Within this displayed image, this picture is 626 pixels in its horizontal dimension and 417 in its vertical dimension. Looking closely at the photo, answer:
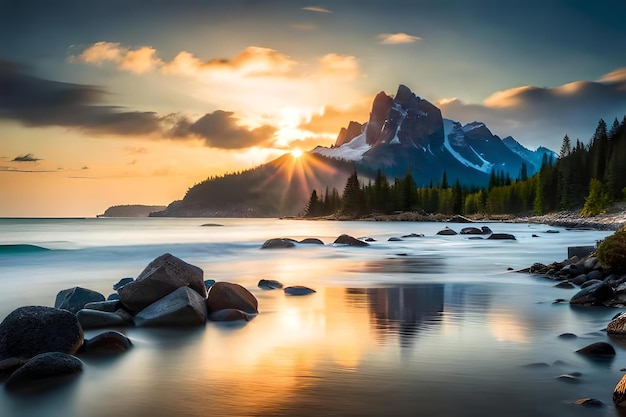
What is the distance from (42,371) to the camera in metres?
9.88

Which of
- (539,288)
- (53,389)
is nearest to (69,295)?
(53,389)

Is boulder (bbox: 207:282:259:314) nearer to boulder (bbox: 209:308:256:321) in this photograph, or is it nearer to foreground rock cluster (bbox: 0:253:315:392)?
foreground rock cluster (bbox: 0:253:315:392)

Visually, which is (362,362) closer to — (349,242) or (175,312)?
(175,312)

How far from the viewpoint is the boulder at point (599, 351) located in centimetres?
1129

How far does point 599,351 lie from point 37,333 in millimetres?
11138

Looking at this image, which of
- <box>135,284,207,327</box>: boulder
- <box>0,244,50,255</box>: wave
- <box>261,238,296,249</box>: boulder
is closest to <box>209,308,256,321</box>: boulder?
<box>135,284,207,327</box>: boulder

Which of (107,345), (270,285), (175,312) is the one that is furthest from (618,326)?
(270,285)

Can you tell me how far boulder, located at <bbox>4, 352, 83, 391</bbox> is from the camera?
9.56 meters

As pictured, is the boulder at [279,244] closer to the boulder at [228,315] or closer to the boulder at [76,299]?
the boulder at [76,299]

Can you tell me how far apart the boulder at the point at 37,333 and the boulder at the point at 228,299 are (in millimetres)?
5105

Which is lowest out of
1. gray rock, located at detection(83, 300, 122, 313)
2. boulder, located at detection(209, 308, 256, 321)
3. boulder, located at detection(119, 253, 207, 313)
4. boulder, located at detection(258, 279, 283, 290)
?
boulder, located at detection(258, 279, 283, 290)

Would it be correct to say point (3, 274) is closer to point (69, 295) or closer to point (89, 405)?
point (69, 295)

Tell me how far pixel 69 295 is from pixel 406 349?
10555 millimetres

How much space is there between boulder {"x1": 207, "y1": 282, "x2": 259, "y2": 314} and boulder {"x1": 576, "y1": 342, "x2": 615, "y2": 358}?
919 cm
